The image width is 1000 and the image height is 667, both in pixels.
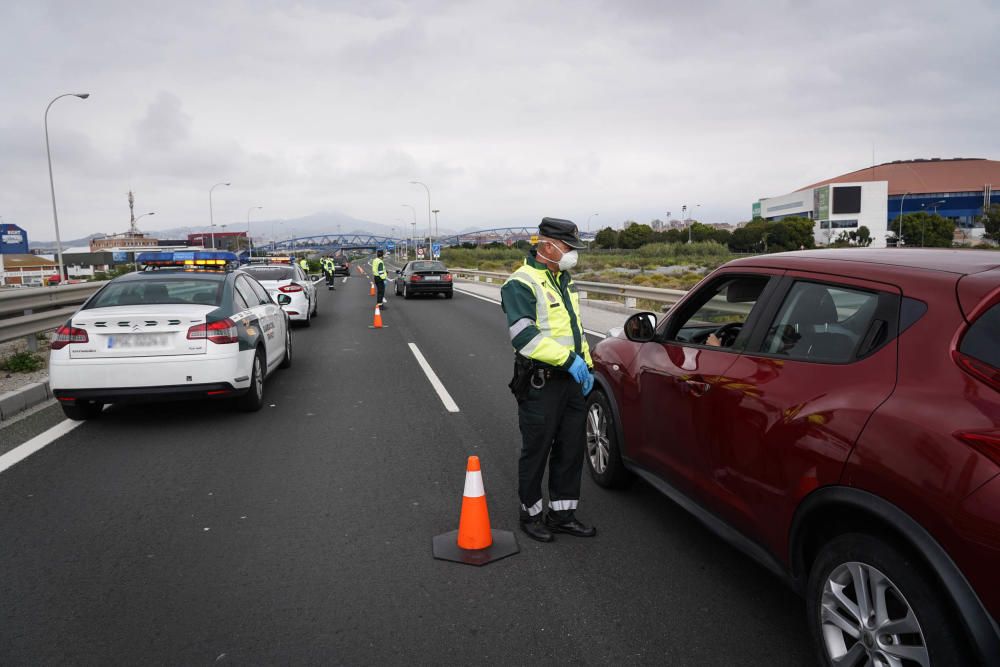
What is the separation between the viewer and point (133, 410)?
7828mm

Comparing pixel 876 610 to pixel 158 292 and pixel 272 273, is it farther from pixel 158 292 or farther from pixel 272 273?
pixel 272 273

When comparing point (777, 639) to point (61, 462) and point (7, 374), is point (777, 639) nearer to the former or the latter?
point (61, 462)

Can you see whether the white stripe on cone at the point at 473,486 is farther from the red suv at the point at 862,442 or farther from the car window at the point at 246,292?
the car window at the point at 246,292

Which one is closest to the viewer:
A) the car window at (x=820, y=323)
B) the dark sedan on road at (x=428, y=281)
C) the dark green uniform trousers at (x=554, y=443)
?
the car window at (x=820, y=323)

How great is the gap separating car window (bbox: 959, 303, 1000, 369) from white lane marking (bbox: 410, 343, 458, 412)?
5.81 metres

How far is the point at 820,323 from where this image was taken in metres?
3.29

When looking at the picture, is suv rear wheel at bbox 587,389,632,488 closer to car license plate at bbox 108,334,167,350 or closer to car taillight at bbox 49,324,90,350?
car license plate at bbox 108,334,167,350

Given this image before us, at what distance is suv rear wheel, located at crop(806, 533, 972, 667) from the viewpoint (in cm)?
226

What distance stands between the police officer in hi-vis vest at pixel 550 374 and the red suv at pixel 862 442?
589 millimetres

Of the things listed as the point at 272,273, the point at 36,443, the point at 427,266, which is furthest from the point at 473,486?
the point at 427,266

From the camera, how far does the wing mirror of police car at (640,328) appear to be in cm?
438

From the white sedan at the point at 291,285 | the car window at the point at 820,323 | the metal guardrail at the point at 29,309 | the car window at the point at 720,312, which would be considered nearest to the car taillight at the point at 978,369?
the car window at the point at 820,323

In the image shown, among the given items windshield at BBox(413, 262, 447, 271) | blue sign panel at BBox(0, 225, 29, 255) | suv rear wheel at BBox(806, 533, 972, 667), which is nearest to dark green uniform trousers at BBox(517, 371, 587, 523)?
suv rear wheel at BBox(806, 533, 972, 667)

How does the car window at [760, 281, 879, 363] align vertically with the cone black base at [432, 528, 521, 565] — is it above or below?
above
